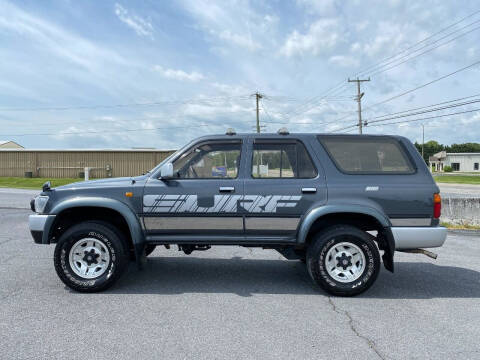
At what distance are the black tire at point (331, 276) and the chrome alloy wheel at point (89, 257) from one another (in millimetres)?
2596

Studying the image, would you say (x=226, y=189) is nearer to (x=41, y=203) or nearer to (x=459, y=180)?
(x=41, y=203)

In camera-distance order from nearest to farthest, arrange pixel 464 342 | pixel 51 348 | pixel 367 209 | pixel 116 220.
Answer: pixel 51 348
pixel 464 342
pixel 367 209
pixel 116 220

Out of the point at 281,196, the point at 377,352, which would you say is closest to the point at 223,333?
the point at 377,352

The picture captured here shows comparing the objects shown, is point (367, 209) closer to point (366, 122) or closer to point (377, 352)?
point (377, 352)

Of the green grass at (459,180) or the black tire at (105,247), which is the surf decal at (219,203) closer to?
the black tire at (105,247)

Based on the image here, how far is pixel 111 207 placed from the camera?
451 centimetres

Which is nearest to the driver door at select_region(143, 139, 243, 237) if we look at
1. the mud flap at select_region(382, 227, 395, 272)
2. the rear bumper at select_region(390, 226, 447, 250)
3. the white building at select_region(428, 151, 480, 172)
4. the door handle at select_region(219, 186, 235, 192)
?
the door handle at select_region(219, 186, 235, 192)

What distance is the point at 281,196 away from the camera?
4512 millimetres

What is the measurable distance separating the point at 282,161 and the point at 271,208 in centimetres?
64

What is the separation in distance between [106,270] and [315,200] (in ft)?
8.97

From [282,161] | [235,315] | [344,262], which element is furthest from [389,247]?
[235,315]

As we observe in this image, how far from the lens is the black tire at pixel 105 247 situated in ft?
14.7

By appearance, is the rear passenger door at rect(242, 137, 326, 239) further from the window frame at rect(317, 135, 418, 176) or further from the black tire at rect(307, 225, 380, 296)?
the black tire at rect(307, 225, 380, 296)

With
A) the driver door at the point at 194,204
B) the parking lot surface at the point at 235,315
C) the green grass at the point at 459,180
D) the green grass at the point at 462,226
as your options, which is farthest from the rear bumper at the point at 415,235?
the green grass at the point at 459,180
